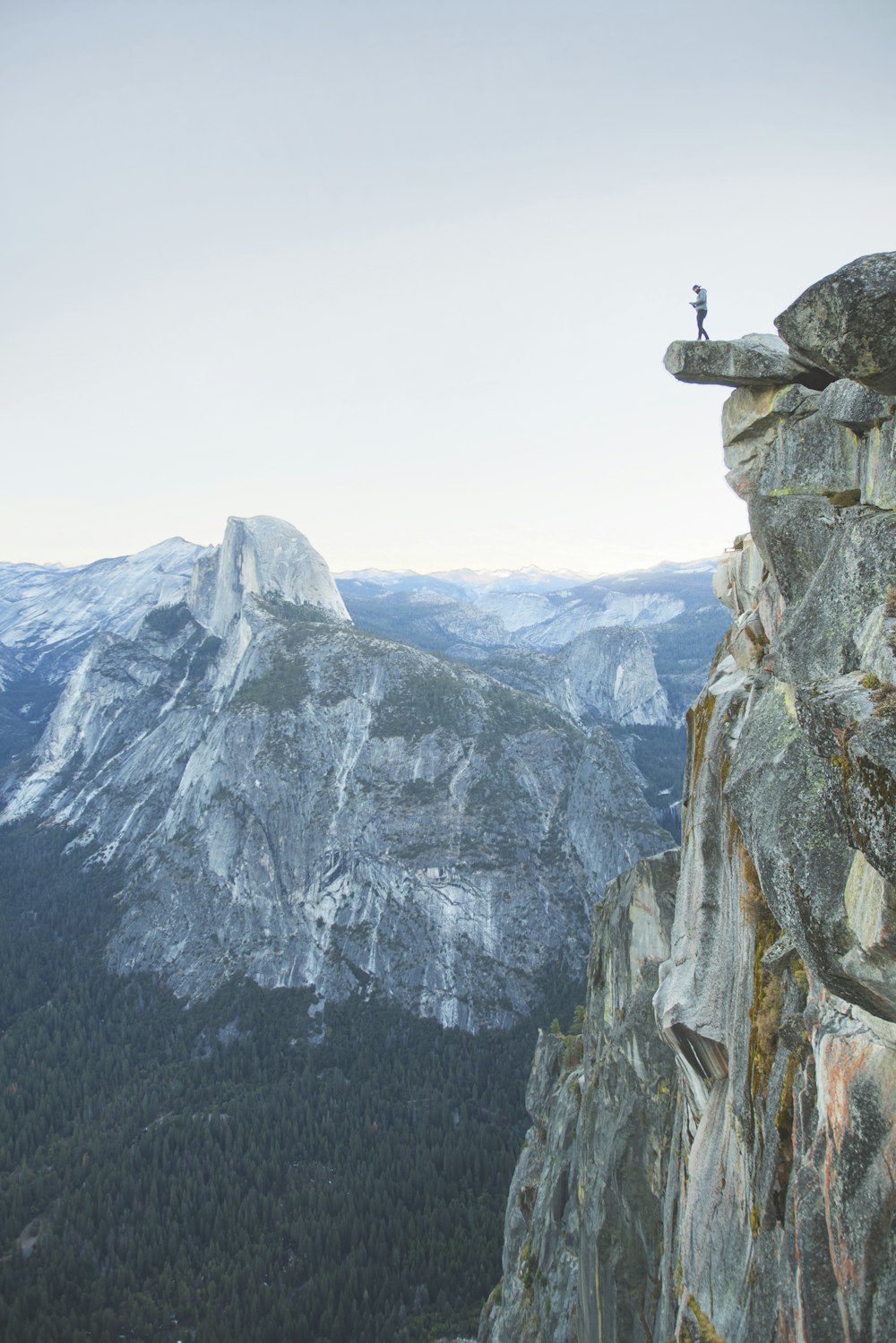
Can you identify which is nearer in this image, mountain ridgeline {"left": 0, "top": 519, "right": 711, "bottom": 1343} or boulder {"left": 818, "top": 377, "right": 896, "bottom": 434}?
boulder {"left": 818, "top": 377, "right": 896, "bottom": 434}

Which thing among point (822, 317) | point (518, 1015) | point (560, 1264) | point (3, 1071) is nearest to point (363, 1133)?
point (518, 1015)

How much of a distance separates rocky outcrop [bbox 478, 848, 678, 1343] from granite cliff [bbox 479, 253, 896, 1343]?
1.41 feet

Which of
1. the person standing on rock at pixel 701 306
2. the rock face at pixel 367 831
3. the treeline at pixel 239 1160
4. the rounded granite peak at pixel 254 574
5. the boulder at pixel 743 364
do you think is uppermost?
the rounded granite peak at pixel 254 574

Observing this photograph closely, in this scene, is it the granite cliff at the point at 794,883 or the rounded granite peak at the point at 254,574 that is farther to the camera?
the rounded granite peak at the point at 254,574

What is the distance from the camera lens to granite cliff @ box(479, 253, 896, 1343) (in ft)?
32.6

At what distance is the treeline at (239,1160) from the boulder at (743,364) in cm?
7995

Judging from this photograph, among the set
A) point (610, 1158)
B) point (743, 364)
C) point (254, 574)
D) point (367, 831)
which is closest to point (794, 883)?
point (743, 364)

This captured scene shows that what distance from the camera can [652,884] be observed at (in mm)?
28281

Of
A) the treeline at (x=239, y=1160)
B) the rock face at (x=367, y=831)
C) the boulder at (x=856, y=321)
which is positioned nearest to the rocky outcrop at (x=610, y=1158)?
the boulder at (x=856, y=321)

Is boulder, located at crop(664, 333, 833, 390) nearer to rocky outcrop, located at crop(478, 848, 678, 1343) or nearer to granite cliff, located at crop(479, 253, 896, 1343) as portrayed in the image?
granite cliff, located at crop(479, 253, 896, 1343)

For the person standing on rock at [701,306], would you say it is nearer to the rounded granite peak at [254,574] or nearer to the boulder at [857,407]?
the boulder at [857,407]

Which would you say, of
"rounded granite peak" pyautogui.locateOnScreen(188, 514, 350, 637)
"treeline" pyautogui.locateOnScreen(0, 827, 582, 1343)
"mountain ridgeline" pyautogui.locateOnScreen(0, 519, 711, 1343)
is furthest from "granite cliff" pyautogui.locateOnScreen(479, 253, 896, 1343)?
"rounded granite peak" pyautogui.locateOnScreen(188, 514, 350, 637)

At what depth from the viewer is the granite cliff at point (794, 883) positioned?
9.94m

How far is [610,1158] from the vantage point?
2725 centimetres
